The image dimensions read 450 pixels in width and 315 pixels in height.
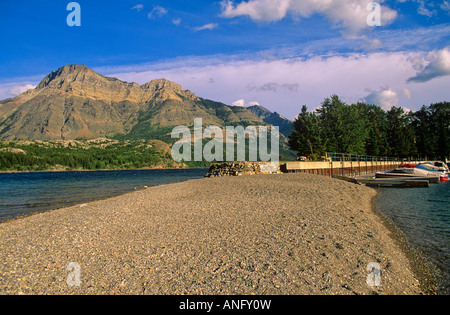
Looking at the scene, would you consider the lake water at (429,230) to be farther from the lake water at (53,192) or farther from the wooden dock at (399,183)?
the lake water at (53,192)

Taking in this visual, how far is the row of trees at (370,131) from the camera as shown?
6044 centimetres

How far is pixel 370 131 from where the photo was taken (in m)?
86.2

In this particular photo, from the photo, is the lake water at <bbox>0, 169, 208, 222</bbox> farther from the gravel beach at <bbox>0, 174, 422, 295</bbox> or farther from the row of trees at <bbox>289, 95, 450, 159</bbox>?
the row of trees at <bbox>289, 95, 450, 159</bbox>

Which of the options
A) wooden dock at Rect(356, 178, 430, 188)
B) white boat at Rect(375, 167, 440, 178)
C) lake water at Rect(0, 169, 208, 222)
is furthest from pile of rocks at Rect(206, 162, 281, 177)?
white boat at Rect(375, 167, 440, 178)

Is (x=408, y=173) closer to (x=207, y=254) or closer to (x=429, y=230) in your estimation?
(x=429, y=230)

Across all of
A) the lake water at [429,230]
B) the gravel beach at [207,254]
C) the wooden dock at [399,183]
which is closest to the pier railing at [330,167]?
the wooden dock at [399,183]

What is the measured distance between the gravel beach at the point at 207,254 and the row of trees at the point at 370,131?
41866mm

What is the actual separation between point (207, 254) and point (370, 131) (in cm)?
9048

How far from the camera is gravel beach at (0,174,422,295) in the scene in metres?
6.48

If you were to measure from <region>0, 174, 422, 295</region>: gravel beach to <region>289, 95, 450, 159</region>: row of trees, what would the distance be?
1648 inches

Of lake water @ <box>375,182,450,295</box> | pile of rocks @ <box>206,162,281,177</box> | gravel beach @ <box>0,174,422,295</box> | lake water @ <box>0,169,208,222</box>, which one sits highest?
pile of rocks @ <box>206,162,281,177</box>

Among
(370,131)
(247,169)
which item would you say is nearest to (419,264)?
(247,169)

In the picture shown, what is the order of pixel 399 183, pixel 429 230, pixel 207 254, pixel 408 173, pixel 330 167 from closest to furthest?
pixel 207 254
pixel 429 230
pixel 399 183
pixel 330 167
pixel 408 173
